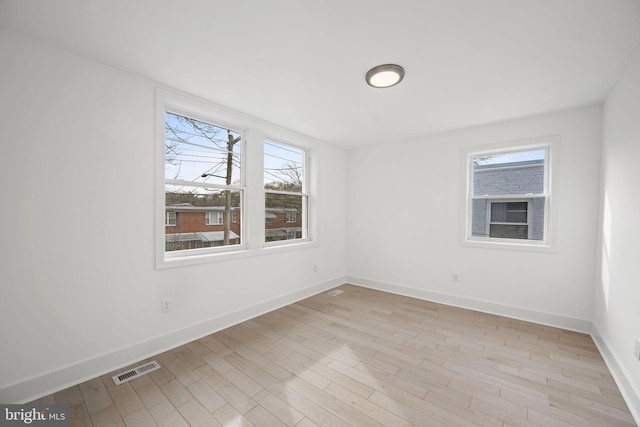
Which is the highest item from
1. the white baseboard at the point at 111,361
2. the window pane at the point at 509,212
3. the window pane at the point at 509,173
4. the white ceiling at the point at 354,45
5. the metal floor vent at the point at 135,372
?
the white ceiling at the point at 354,45

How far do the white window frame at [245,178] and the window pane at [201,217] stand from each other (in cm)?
8

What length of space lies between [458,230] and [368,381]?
2539 millimetres

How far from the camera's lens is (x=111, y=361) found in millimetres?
2158

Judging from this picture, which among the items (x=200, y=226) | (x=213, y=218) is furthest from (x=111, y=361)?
(x=213, y=218)

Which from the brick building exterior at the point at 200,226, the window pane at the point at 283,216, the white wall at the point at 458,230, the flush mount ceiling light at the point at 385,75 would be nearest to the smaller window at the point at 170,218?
the brick building exterior at the point at 200,226

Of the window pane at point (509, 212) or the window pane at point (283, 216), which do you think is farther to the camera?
the window pane at point (283, 216)

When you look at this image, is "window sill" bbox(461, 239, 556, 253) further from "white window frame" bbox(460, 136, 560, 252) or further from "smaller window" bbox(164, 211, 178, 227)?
"smaller window" bbox(164, 211, 178, 227)

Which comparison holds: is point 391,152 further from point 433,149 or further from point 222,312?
point 222,312

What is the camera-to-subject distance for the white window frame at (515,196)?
3100 mm

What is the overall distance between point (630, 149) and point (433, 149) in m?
2.08

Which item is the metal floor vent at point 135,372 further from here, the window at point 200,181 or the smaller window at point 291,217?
the smaller window at point 291,217

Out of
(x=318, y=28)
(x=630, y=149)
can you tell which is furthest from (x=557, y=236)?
(x=318, y=28)

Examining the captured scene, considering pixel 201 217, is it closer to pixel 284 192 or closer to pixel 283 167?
pixel 284 192
